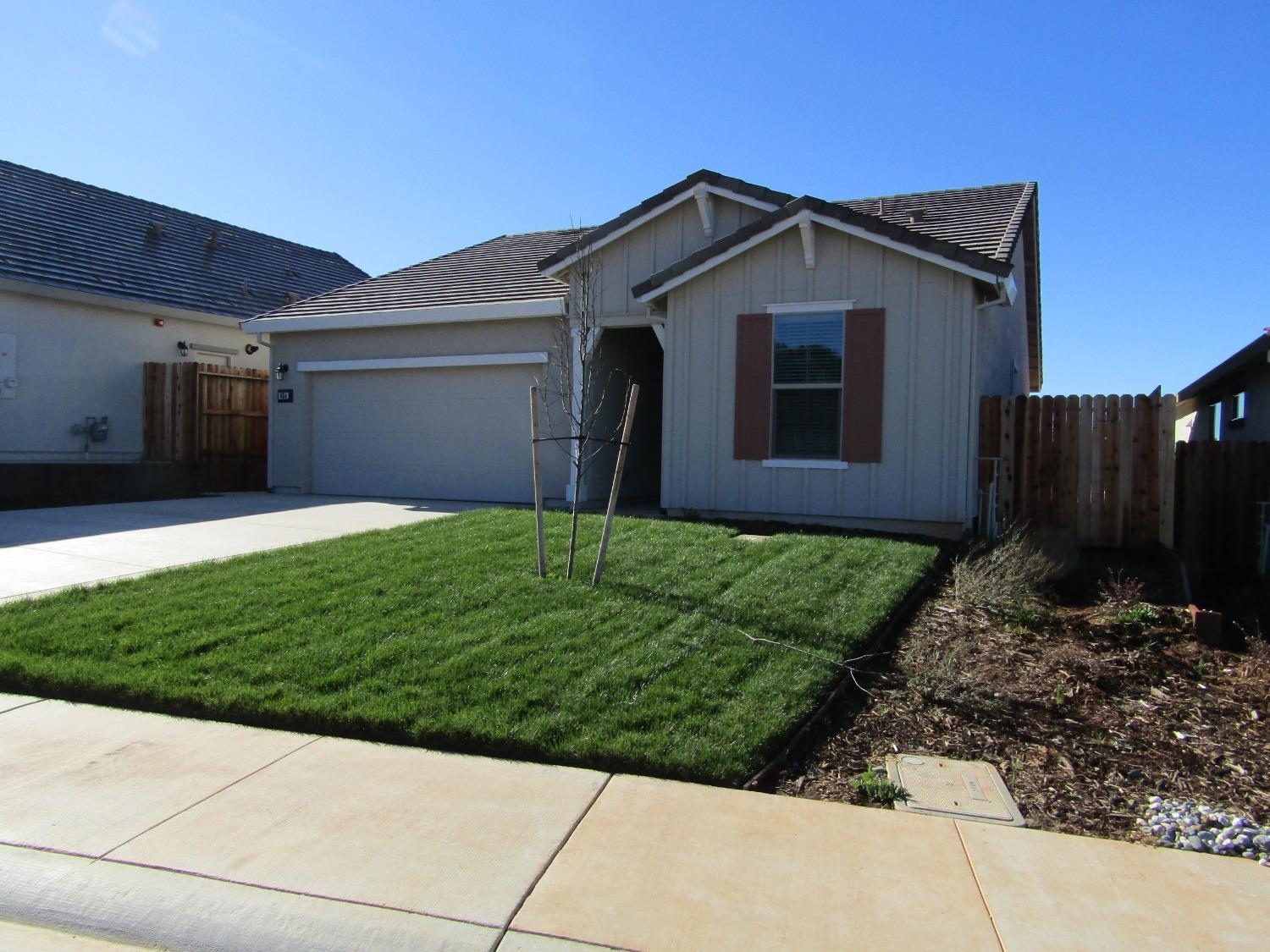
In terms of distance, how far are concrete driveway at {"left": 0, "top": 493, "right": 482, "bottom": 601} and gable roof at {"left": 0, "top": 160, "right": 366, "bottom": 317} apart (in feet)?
16.2

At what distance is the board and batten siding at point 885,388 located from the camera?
10.5 metres

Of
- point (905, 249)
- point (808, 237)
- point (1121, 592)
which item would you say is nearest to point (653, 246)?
point (808, 237)

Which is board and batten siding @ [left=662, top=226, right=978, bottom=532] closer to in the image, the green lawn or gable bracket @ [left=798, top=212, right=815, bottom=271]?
gable bracket @ [left=798, top=212, right=815, bottom=271]

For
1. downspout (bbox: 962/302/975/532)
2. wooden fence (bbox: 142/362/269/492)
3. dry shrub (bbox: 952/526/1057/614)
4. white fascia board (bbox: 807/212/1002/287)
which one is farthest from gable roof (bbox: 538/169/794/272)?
wooden fence (bbox: 142/362/269/492)

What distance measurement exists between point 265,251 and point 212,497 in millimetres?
10076

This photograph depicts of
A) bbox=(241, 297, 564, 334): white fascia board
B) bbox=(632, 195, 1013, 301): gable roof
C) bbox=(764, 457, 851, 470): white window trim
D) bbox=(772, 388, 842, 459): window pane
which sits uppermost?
bbox=(632, 195, 1013, 301): gable roof

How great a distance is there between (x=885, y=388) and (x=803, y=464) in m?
1.28

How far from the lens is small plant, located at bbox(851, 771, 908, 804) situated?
4492 millimetres

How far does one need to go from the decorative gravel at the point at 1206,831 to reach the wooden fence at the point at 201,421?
15.9 meters

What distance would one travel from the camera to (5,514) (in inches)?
474

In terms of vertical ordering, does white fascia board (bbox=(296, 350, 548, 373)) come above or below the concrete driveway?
above

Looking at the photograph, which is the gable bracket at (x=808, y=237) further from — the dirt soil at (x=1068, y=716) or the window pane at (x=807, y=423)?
the dirt soil at (x=1068, y=716)

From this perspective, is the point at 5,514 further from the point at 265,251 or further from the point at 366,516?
the point at 265,251

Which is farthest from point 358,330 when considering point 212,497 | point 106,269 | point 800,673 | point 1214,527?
point 1214,527
